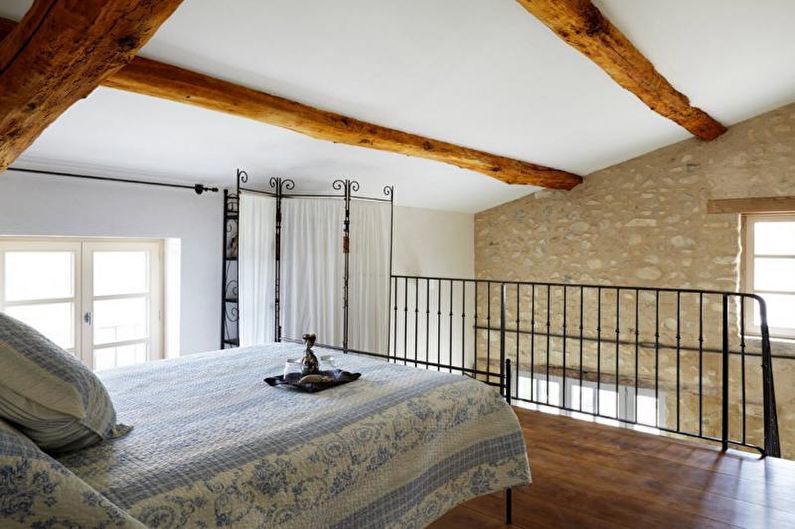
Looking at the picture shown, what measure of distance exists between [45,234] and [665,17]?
12.6 ft

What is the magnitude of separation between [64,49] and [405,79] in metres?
1.94

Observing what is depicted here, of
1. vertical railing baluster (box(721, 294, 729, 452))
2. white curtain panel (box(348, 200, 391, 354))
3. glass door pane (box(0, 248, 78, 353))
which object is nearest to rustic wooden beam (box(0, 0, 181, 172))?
glass door pane (box(0, 248, 78, 353))

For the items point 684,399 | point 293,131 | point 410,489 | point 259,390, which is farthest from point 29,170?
point 684,399

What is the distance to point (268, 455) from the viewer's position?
146cm

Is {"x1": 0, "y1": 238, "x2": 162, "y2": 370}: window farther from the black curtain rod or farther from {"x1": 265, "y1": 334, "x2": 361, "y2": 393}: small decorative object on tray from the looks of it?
{"x1": 265, "y1": 334, "x2": 361, "y2": 393}: small decorative object on tray

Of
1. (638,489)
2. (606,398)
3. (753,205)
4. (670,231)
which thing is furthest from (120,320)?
(753,205)

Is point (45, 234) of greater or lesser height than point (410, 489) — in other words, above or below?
above

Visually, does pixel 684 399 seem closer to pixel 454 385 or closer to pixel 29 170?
pixel 454 385

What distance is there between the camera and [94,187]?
11.4ft

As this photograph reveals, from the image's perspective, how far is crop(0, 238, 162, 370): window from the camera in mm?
3393

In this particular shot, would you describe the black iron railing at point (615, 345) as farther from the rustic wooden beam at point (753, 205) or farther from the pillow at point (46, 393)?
the pillow at point (46, 393)

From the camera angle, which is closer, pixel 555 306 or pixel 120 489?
pixel 120 489

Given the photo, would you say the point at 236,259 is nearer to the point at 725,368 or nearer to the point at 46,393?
the point at 46,393

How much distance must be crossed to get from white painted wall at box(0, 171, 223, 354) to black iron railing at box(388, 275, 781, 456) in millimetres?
1570
